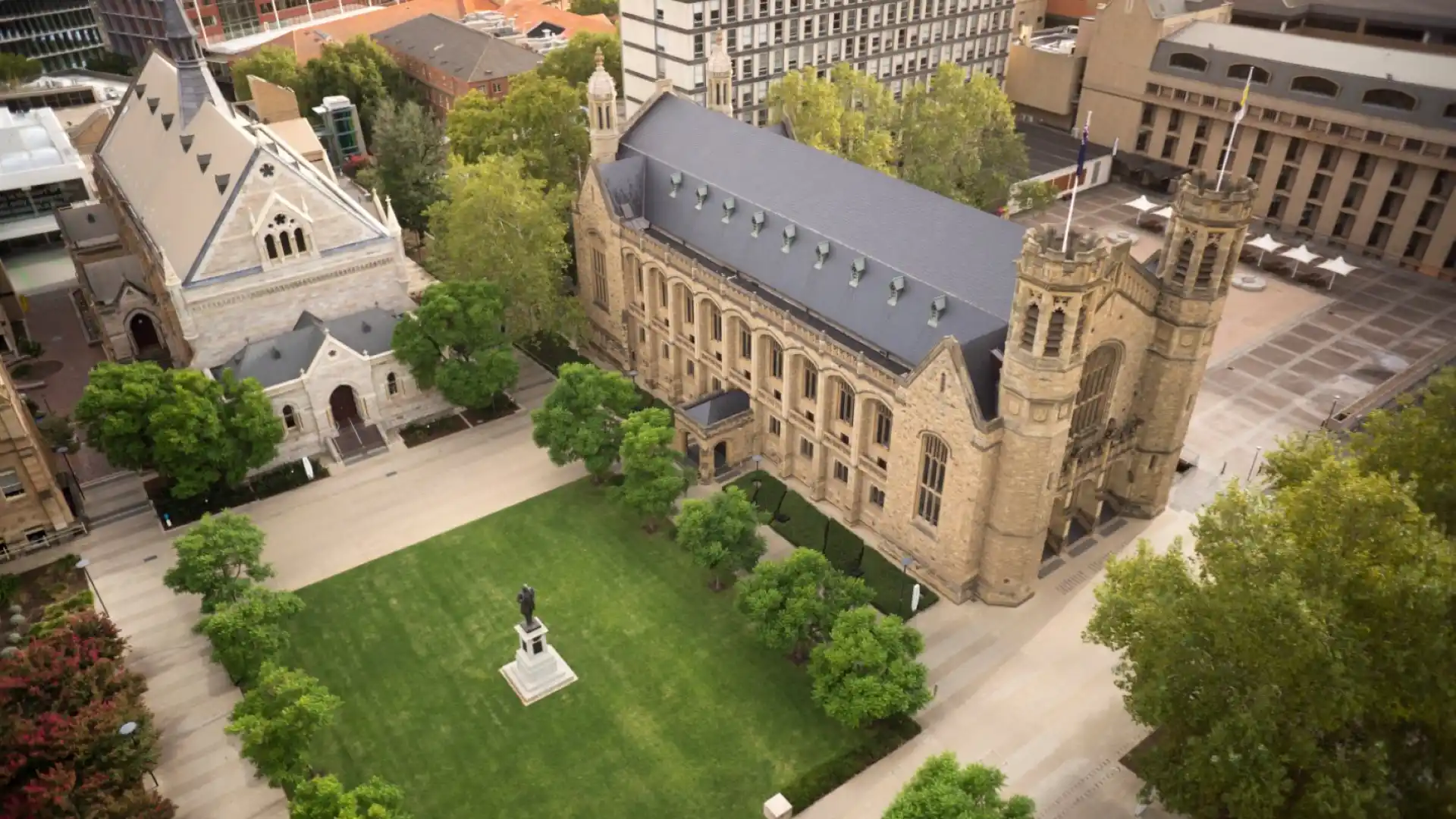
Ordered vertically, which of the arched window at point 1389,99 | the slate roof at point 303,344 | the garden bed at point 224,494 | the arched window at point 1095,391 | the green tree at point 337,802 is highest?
the arched window at point 1389,99

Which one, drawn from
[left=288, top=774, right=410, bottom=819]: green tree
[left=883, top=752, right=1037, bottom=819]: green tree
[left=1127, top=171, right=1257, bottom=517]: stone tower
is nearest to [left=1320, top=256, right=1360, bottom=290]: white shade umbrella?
[left=1127, top=171, right=1257, bottom=517]: stone tower

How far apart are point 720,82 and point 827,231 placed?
28189 millimetres

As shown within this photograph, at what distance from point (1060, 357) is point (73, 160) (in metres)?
103

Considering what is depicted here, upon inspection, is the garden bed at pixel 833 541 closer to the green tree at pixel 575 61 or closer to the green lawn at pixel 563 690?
the green lawn at pixel 563 690

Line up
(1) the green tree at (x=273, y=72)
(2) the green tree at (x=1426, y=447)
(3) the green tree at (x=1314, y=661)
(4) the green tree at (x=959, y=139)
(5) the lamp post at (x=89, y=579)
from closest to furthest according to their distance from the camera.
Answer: (3) the green tree at (x=1314, y=661) < (2) the green tree at (x=1426, y=447) < (5) the lamp post at (x=89, y=579) < (4) the green tree at (x=959, y=139) < (1) the green tree at (x=273, y=72)

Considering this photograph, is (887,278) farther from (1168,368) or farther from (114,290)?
(114,290)

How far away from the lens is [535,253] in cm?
7819

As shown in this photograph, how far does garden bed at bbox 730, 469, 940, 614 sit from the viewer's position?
6006 centimetres

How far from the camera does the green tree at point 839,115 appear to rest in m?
93.5

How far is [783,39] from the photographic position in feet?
369

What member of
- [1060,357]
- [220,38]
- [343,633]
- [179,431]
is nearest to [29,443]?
[179,431]

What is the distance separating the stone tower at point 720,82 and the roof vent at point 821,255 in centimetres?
2596

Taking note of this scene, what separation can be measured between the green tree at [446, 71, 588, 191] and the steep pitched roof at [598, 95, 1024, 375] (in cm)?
1522

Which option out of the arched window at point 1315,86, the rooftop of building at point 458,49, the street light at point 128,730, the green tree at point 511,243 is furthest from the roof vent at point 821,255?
the rooftop of building at point 458,49
